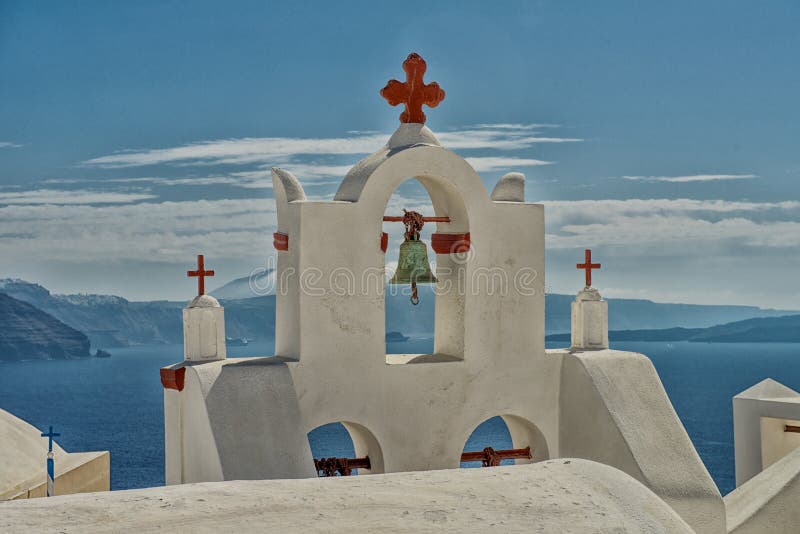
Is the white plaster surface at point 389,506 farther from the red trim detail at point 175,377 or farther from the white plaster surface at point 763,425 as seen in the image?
the white plaster surface at point 763,425

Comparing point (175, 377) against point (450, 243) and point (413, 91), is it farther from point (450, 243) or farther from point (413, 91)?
point (413, 91)

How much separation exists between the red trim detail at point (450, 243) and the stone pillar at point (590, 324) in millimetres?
1895

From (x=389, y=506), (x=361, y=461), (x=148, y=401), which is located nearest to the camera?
(x=389, y=506)

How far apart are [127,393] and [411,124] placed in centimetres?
9282

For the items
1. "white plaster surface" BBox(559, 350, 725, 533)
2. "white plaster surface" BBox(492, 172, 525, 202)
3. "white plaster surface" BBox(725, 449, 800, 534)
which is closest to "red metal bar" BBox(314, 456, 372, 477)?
"white plaster surface" BBox(559, 350, 725, 533)

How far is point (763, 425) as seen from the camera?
645 inches

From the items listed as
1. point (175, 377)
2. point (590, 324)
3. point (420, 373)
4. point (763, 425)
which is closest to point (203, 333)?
point (175, 377)

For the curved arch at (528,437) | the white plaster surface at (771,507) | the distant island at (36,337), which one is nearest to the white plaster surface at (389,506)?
the curved arch at (528,437)

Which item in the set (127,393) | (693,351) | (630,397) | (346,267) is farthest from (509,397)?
(693,351)

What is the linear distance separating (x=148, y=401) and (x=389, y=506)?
289ft

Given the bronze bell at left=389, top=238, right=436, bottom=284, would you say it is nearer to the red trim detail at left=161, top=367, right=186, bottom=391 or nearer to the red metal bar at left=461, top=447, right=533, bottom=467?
the red metal bar at left=461, top=447, right=533, bottom=467

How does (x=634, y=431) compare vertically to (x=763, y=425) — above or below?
above

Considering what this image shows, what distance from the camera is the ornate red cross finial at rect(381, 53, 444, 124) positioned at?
12.5 meters

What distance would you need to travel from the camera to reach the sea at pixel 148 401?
67.4 m
